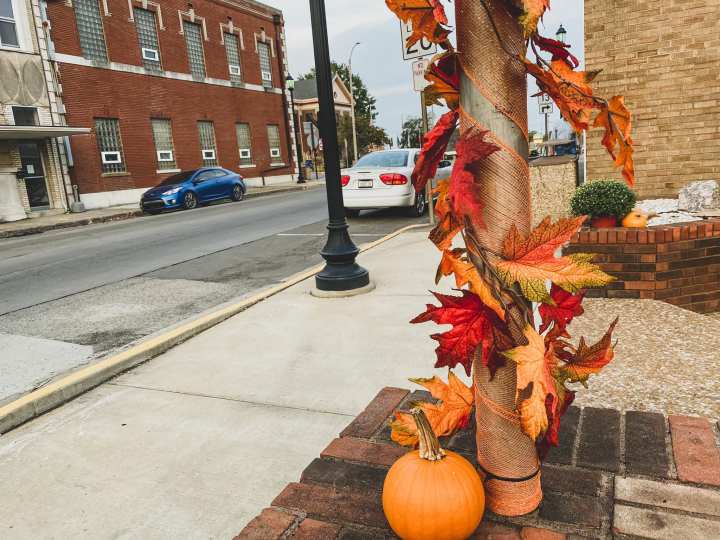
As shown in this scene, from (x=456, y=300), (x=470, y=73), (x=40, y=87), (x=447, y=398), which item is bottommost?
(x=447, y=398)

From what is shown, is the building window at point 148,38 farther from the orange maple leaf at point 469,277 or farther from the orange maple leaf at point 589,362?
the orange maple leaf at point 589,362

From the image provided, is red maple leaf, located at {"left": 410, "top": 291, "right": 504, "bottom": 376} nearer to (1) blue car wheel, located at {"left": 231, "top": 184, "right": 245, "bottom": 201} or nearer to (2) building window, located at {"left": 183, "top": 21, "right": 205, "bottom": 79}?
(1) blue car wheel, located at {"left": 231, "top": 184, "right": 245, "bottom": 201}

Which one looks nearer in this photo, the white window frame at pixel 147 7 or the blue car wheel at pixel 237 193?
the blue car wheel at pixel 237 193

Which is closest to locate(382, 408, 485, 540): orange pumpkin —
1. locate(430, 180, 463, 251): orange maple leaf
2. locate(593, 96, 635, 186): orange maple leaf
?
locate(430, 180, 463, 251): orange maple leaf

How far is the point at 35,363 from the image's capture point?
4324mm

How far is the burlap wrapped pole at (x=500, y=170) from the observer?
1.40 m

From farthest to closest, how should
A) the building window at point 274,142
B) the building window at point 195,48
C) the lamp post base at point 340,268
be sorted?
1. the building window at point 274,142
2. the building window at point 195,48
3. the lamp post base at point 340,268

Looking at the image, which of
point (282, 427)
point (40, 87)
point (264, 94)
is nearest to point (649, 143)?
point (282, 427)

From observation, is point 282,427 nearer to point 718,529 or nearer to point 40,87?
point 718,529

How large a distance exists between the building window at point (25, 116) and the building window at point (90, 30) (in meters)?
3.56

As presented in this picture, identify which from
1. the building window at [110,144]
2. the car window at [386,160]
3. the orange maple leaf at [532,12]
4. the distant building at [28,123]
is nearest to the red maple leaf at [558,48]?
the orange maple leaf at [532,12]

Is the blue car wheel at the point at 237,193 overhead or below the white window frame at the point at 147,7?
below

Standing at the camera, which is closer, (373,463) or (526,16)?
(526,16)

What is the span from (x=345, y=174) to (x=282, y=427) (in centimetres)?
978
